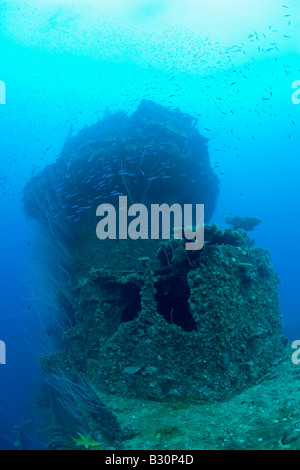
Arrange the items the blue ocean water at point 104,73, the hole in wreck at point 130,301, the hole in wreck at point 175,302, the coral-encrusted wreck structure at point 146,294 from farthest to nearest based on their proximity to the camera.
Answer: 1. the blue ocean water at point 104,73
2. the hole in wreck at point 130,301
3. the hole in wreck at point 175,302
4. the coral-encrusted wreck structure at point 146,294

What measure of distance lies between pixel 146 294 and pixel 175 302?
3.57ft

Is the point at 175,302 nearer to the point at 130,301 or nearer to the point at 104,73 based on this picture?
the point at 130,301

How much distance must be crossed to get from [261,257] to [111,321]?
14.4ft

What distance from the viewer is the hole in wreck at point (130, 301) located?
7.47 meters

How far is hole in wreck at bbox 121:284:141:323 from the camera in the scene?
24.5 feet

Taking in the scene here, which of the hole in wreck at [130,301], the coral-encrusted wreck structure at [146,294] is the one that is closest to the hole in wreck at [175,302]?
the coral-encrusted wreck structure at [146,294]

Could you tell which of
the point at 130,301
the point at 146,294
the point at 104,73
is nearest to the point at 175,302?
the point at 146,294

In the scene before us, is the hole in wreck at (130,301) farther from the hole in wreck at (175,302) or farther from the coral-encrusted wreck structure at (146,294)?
the hole in wreck at (175,302)

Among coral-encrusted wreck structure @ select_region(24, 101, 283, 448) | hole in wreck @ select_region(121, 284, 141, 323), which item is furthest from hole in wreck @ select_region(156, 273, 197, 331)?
hole in wreck @ select_region(121, 284, 141, 323)

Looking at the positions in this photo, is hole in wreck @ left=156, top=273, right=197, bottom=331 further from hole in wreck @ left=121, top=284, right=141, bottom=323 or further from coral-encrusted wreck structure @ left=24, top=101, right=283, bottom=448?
hole in wreck @ left=121, top=284, right=141, bottom=323

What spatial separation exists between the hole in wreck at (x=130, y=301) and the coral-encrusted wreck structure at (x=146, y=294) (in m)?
0.03

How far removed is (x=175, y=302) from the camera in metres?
7.17

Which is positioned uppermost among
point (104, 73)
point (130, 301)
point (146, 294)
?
point (104, 73)
